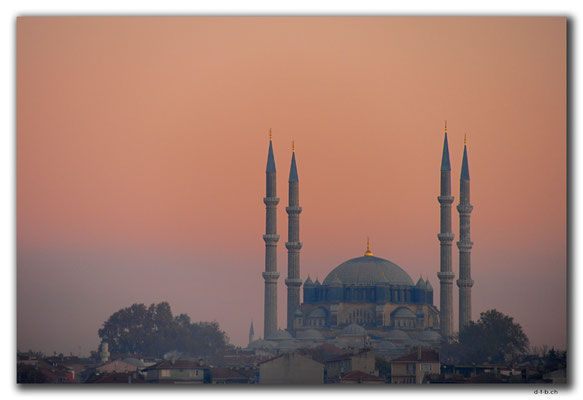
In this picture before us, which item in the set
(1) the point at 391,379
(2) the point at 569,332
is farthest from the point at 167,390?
(1) the point at 391,379

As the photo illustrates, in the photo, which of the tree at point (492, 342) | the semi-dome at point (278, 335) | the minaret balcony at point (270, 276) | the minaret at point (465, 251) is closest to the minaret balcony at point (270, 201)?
the minaret balcony at point (270, 276)

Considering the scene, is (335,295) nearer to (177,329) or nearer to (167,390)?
(177,329)

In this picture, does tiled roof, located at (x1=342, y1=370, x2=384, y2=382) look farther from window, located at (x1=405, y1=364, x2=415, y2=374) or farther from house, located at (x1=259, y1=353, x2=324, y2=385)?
window, located at (x1=405, y1=364, x2=415, y2=374)

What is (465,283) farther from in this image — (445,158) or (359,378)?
(359,378)

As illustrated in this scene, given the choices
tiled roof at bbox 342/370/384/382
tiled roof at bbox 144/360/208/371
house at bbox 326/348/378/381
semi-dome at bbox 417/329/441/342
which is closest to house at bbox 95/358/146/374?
tiled roof at bbox 144/360/208/371

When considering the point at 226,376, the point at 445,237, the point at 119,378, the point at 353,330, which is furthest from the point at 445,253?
the point at 119,378
